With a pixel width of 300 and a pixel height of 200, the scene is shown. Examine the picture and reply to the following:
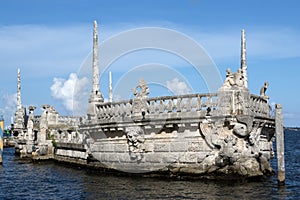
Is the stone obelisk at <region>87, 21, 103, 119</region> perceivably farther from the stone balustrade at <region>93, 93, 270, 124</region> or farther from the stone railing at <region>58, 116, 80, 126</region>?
the stone railing at <region>58, 116, 80, 126</region>

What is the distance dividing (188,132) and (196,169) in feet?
5.62

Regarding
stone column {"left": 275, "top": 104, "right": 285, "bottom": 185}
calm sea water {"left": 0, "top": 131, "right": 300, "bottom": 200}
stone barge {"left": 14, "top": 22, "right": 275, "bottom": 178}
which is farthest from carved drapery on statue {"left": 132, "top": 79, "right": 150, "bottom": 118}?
stone column {"left": 275, "top": 104, "right": 285, "bottom": 185}

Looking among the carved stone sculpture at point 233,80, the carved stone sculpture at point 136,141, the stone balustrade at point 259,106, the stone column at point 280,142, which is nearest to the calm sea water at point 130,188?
the stone column at point 280,142

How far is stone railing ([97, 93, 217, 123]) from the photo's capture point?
69.3 ft

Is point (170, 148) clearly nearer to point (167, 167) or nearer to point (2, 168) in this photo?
point (167, 167)

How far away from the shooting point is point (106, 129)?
24891mm

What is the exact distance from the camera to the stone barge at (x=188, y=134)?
2062cm

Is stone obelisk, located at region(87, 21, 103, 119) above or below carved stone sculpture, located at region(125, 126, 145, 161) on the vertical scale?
above

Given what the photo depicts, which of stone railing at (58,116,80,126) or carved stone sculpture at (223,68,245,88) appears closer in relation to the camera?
carved stone sculpture at (223,68,245,88)

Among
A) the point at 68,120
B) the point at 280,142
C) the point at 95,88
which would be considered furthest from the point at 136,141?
the point at 68,120

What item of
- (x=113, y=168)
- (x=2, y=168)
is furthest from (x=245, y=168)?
(x=2, y=168)

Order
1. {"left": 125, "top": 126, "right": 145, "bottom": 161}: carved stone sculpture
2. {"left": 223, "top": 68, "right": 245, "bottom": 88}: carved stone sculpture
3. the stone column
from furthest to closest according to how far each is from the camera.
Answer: {"left": 125, "top": 126, "right": 145, "bottom": 161}: carved stone sculpture
{"left": 223, "top": 68, "right": 245, "bottom": 88}: carved stone sculpture
the stone column

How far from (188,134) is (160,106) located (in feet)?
6.39

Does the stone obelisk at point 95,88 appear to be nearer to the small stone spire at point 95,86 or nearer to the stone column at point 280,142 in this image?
the small stone spire at point 95,86
